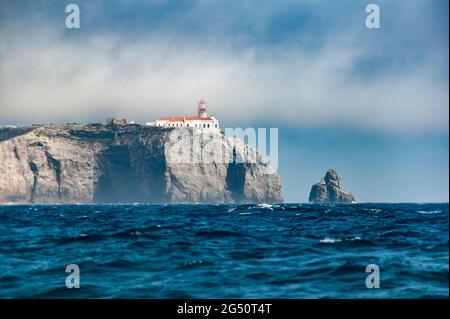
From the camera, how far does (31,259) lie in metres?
26.0

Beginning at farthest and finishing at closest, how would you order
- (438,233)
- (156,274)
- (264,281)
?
(438,233), (156,274), (264,281)

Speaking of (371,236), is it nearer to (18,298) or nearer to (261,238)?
(261,238)

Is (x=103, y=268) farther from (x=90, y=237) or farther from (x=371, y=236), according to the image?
(x=371, y=236)

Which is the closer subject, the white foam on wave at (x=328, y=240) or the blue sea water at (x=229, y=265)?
the blue sea water at (x=229, y=265)

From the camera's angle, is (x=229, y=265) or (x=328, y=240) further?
(x=328, y=240)

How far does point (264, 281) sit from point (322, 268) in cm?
336

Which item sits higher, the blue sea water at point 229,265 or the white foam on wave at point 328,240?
the white foam on wave at point 328,240

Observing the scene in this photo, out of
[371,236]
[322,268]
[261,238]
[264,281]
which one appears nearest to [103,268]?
[264,281]

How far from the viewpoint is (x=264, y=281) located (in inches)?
808

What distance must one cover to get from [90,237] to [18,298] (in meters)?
14.5

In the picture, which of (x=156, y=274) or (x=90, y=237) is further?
(x=90, y=237)

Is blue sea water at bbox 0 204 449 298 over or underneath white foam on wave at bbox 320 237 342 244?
underneath

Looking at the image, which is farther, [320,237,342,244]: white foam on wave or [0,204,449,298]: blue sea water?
[320,237,342,244]: white foam on wave
